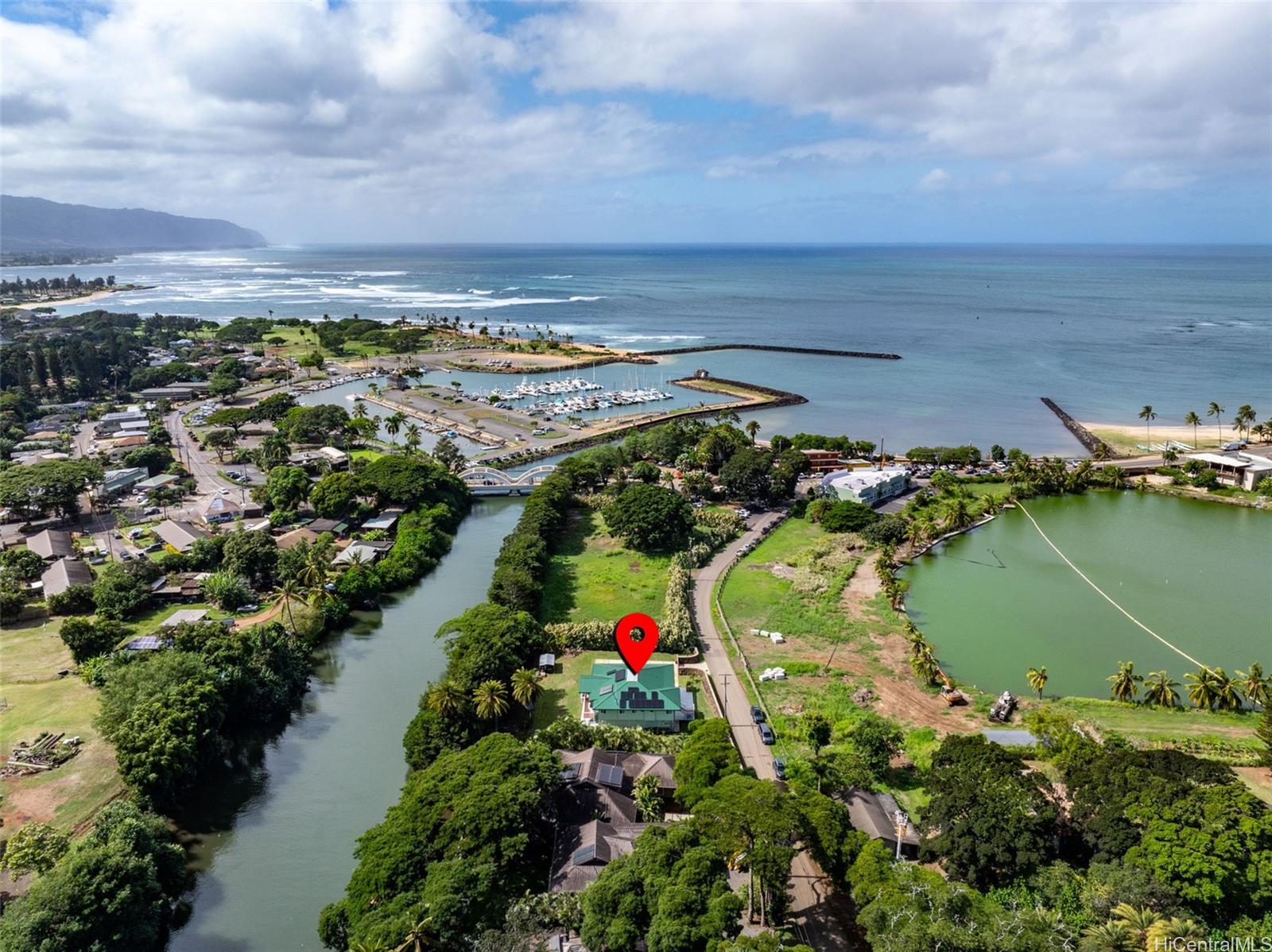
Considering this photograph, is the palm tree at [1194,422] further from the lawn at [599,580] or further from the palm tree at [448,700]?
the palm tree at [448,700]

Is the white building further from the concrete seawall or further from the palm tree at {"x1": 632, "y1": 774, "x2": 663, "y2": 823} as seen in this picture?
the concrete seawall

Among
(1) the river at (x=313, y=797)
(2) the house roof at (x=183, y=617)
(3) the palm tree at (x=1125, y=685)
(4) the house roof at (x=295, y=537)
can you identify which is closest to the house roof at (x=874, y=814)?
(3) the palm tree at (x=1125, y=685)

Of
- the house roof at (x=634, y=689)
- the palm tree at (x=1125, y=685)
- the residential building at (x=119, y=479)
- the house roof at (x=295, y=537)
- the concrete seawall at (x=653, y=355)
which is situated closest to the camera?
the house roof at (x=634, y=689)

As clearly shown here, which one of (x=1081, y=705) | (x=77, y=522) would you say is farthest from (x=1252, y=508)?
(x=77, y=522)

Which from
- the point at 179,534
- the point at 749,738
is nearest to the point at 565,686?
the point at 749,738

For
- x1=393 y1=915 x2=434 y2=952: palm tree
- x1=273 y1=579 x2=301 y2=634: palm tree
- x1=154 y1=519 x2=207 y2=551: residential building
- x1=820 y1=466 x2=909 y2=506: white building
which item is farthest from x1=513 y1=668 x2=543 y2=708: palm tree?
x1=820 y1=466 x2=909 y2=506: white building

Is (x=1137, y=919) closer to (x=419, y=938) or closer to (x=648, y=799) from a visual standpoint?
(x=648, y=799)

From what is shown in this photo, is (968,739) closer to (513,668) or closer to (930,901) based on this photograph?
(930,901)
